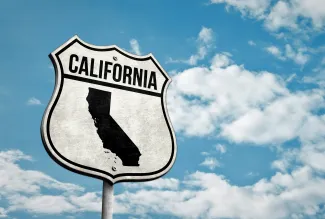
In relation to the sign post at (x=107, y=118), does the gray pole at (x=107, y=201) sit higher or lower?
lower

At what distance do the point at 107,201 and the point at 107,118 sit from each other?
94cm

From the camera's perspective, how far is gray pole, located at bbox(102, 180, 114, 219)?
475 centimetres

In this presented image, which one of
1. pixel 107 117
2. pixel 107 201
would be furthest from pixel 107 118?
pixel 107 201

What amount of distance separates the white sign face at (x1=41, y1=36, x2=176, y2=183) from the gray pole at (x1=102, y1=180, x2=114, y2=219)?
3.5 inches

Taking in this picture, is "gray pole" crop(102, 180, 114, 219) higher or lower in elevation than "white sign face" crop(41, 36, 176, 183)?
lower

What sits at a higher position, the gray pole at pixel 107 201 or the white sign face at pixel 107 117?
the white sign face at pixel 107 117

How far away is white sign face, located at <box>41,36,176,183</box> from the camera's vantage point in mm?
4836

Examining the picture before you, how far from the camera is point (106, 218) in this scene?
4.73 m

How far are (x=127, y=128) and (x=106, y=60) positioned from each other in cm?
87

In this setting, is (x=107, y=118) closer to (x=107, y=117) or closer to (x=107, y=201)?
(x=107, y=117)

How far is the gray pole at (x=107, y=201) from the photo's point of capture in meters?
4.75

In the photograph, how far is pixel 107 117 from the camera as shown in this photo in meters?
5.13

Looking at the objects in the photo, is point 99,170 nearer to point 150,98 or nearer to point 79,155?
point 79,155

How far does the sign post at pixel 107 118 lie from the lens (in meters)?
4.83
